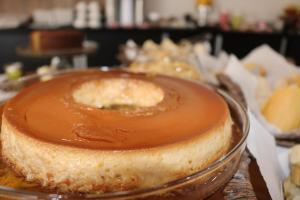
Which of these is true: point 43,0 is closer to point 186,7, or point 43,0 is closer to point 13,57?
point 13,57

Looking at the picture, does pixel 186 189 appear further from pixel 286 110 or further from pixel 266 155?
pixel 286 110

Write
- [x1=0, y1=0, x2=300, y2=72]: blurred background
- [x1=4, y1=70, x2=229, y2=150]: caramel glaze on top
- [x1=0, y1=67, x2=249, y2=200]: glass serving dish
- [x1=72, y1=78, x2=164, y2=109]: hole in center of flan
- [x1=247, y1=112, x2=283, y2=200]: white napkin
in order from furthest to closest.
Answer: [x1=0, y1=0, x2=300, y2=72]: blurred background → [x1=72, y1=78, x2=164, y2=109]: hole in center of flan → [x1=247, y1=112, x2=283, y2=200]: white napkin → [x1=4, y1=70, x2=229, y2=150]: caramel glaze on top → [x1=0, y1=67, x2=249, y2=200]: glass serving dish

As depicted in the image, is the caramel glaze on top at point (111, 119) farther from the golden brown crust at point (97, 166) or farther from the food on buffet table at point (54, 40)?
the food on buffet table at point (54, 40)

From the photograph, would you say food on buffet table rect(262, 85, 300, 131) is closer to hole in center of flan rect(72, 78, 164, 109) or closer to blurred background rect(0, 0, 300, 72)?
hole in center of flan rect(72, 78, 164, 109)

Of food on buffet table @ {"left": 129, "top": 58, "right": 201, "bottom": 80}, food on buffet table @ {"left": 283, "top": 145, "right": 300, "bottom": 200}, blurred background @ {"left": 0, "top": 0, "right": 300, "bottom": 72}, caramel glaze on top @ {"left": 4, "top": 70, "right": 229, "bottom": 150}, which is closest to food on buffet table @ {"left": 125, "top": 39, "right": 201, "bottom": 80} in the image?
food on buffet table @ {"left": 129, "top": 58, "right": 201, "bottom": 80}

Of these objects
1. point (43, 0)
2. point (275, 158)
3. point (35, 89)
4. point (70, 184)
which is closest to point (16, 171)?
point (70, 184)

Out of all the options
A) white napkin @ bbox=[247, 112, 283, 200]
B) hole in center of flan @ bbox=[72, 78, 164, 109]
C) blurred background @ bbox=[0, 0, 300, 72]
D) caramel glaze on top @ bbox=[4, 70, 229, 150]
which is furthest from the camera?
blurred background @ bbox=[0, 0, 300, 72]
